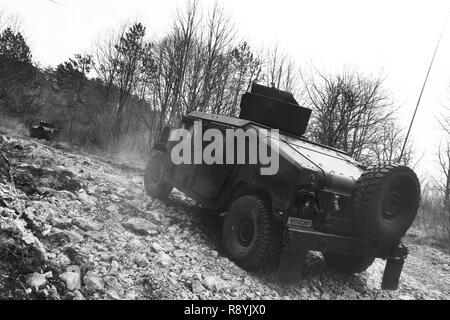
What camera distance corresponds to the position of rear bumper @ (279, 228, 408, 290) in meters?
4.14

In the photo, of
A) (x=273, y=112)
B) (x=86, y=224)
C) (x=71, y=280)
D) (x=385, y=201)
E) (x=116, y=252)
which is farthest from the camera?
(x=273, y=112)

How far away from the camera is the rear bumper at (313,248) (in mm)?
4141

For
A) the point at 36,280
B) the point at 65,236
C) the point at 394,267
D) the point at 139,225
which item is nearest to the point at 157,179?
the point at 139,225

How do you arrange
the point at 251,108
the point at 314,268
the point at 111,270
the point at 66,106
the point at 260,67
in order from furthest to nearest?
the point at 66,106 < the point at 260,67 < the point at 251,108 < the point at 314,268 < the point at 111,270

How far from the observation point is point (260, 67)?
21.6 metres

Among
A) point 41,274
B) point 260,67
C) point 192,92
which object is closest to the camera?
point 41,274

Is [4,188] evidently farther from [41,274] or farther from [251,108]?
[251,108]

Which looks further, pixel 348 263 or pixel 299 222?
pixel 348 263

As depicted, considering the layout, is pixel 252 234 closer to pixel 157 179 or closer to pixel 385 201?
pixel 385 201

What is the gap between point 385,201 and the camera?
452cm

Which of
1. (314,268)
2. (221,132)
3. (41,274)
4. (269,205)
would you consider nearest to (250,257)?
(269,205)

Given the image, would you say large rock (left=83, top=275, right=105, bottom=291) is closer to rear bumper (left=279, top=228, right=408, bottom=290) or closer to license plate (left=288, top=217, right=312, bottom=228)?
rear bumper (left=279, top=228, right=408, bottom=290)

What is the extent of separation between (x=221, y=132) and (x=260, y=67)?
1699 centimetres

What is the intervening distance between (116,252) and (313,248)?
7.03ft
